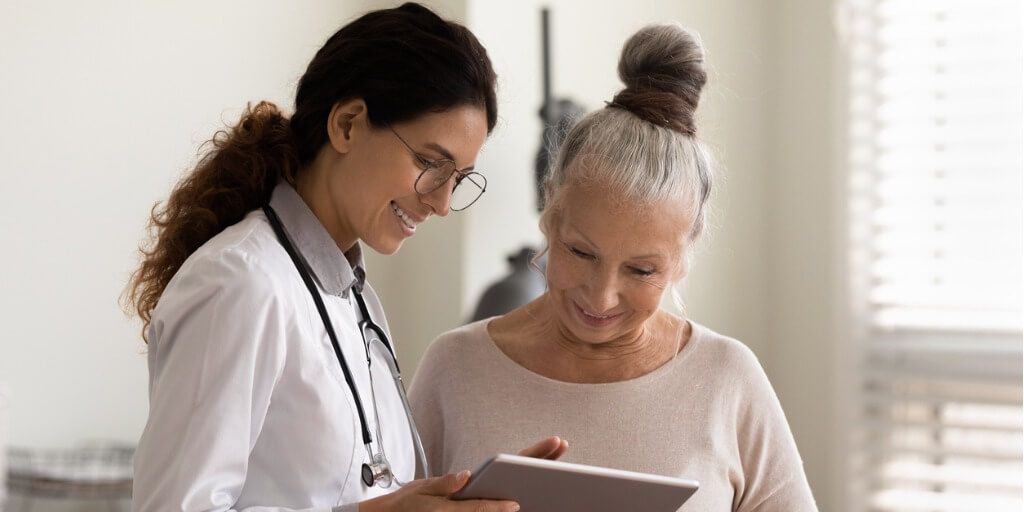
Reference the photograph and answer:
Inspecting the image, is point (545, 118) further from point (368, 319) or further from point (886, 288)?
point (368, 319)

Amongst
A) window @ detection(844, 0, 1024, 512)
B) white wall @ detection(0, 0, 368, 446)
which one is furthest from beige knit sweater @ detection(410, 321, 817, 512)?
white wall @ detection(0, 0, 368, 446)

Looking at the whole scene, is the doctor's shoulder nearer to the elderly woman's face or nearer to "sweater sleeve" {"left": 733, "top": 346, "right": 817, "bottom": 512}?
the elderly woman's face

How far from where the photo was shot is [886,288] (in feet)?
11.7

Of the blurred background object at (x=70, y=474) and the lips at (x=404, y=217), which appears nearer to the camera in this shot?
the lips at (x=404, y=217)

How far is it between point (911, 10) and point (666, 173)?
2.07m

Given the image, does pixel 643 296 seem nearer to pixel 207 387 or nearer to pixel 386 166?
Result: pixel 386 166

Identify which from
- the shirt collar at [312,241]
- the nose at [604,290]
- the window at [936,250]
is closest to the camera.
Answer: the shirt collar at [312,241]

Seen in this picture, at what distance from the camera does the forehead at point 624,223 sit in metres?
1.80

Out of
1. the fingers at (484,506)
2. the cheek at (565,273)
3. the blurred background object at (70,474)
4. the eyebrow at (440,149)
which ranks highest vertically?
the eyebrow at (440,149)

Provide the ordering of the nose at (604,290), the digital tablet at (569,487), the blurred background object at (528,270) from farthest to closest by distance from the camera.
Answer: the blurred background object at (528,270), the nose at (604,290), the digital tablet at (569,487)

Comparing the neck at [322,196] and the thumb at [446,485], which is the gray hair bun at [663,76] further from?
the thumb at [446,485]

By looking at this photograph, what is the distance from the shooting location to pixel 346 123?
1.56m

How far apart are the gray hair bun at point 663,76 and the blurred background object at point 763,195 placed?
4.28 feet

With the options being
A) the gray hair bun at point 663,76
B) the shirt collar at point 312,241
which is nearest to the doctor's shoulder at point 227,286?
the shirt collar at point 312,241
